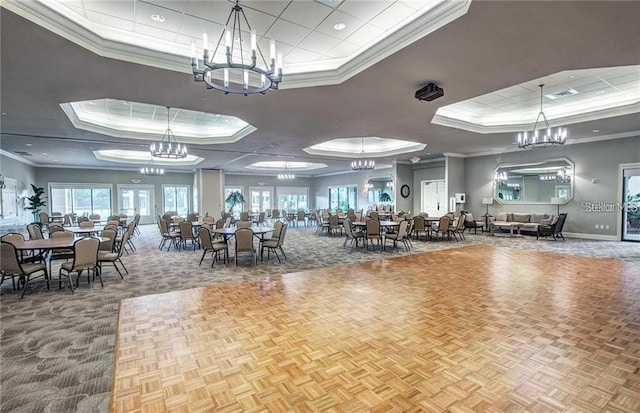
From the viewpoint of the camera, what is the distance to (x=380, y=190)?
64.5 feet

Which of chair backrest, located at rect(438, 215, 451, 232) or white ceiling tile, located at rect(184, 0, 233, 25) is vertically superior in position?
white ceiling tile, located at rect(184, 0, 233, 25)

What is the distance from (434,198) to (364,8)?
40.5ft

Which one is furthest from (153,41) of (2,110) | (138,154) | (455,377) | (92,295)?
(138,154)

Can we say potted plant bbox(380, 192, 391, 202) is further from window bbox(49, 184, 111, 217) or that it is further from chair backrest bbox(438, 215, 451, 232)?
window bbox(49, 184, 111, 217)

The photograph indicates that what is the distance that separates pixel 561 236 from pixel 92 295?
40.8ft

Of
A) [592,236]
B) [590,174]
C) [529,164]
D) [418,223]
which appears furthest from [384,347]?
[529,164]

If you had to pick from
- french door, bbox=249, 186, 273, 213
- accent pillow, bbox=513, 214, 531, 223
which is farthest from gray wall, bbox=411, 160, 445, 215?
french door, bbox=249, 186, 273, 213

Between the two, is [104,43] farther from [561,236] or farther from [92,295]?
[561,236]

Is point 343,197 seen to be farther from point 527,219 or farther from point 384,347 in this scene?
point 384,347

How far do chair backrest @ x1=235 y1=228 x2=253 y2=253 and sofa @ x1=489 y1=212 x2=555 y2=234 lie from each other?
29.2 ft

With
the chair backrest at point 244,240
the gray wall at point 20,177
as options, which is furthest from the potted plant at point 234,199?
the chair backrest at point 244,240

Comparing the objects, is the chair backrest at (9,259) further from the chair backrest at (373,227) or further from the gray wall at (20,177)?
the gray wall at (20,177)

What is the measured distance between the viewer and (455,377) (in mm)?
2297

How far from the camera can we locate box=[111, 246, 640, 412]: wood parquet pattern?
2072 millimetres
